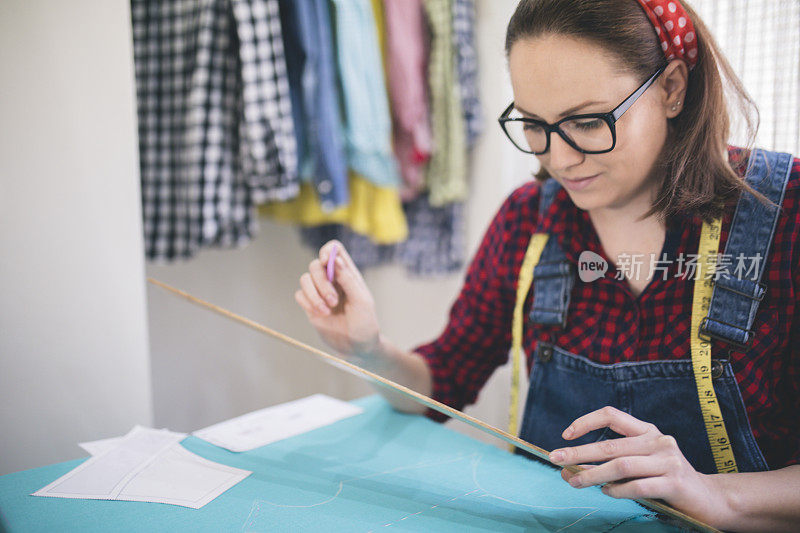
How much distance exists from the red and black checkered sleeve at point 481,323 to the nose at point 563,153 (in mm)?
260

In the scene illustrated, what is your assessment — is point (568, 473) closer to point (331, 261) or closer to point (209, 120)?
point (331, 261)

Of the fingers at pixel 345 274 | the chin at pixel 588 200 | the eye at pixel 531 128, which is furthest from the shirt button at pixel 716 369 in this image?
the fingers at pixel 345 274

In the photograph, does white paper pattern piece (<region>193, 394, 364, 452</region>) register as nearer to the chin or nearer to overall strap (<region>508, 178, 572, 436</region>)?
overall strap (<region>508, 178, 572, 436</region>)

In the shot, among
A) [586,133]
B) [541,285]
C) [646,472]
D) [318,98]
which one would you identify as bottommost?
[646,472]

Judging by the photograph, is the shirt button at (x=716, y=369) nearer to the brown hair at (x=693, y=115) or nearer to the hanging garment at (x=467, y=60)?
the brown hair at (x=693, y=115)

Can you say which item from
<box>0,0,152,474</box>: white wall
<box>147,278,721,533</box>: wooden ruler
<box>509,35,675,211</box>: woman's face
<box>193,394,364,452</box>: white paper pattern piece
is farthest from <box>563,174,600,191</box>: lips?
<box>0,0,152,474</box>: white wall

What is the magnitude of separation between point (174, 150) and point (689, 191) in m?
1.27

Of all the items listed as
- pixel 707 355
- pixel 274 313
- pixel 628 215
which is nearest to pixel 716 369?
pixel 707 355

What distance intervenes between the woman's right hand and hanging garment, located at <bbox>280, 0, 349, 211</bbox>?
2.33ft

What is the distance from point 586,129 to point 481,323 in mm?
462

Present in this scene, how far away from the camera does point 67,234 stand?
1.04 meters

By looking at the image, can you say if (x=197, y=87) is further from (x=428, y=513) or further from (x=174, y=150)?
(x=428, y=513)

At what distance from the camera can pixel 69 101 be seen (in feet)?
3.40

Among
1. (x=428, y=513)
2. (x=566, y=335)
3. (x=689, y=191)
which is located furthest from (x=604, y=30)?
(x=428, y=513)
